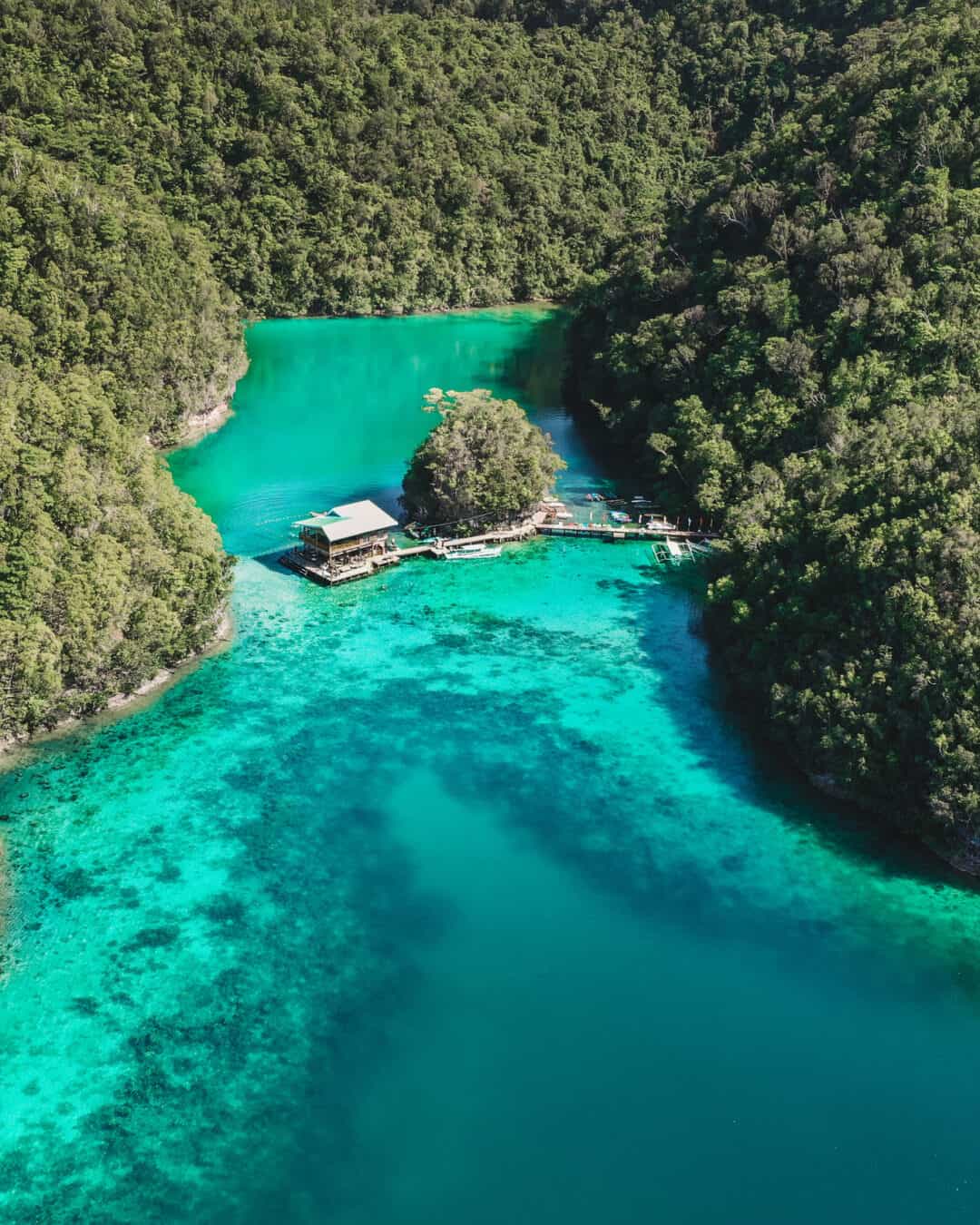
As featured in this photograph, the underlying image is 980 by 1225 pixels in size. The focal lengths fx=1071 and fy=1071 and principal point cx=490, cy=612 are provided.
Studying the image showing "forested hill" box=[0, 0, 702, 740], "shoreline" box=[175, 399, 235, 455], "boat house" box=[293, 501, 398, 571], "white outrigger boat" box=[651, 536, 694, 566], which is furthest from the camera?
"shoreline" box=[175, 399, 235, 455]

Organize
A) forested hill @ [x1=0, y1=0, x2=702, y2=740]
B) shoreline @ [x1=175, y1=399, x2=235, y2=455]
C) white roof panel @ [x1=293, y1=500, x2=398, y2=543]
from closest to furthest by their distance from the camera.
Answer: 1. forested hill @ [x1=0, y1=0, x2=702, y2=740]
2. white roof panel @ [x1=293, y1=500, x2=398, y2=543]
3. shoreline @ [x1=175, y1=399, x2=235, y2=455]

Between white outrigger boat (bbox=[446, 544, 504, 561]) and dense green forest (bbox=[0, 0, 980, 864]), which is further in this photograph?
white outrigger boat (bbox=[446, 544, 504, 561])

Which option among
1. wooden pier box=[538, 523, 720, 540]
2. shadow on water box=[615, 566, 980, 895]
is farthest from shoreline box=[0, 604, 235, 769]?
wooden pier box=[538, 523, 720, 540]

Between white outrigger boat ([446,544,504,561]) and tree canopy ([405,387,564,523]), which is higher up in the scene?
tree canopy ([405,387,564,523])

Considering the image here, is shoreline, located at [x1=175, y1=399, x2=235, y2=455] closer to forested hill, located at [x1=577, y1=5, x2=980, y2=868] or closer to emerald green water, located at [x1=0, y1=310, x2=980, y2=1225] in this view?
forested hill, located at [x1=577, y1=5, x2=980, y2=868]

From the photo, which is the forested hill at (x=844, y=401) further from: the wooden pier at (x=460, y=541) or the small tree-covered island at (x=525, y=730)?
the wooden pier at (x=460, y=541)

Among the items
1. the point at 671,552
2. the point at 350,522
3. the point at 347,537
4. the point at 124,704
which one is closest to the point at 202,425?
the point at 350,522

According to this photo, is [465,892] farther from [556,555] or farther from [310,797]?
[556,555]
